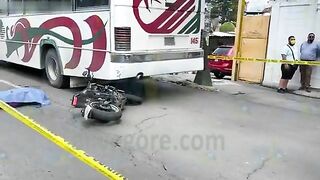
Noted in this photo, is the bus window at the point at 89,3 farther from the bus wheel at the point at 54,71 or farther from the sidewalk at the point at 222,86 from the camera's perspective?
the sidewalk at the point at 222,86

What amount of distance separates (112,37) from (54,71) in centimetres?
271

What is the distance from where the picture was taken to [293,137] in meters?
6.10

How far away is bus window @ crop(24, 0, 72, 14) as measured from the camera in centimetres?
851

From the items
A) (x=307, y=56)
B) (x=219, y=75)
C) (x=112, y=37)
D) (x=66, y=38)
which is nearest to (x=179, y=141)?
(x=112, y=37)

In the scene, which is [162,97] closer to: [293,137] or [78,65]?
[78,65]

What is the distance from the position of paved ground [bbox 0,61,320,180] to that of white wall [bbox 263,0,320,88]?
268 cm

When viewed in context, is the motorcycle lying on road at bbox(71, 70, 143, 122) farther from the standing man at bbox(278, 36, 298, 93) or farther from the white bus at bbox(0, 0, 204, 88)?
the standing man at bbox(278, 36, 298, 93)

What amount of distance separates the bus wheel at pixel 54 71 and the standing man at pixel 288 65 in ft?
18.7

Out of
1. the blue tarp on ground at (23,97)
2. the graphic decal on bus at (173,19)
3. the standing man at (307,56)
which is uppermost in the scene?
the graphic decal on bus at (173,19)

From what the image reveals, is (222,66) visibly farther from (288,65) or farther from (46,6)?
(46,6)

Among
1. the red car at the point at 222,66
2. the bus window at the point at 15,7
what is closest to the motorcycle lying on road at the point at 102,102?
the bus window at the point at 15,7

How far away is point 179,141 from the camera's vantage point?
5.62m

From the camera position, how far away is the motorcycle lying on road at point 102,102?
6.21 m

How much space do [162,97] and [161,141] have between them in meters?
3.20
